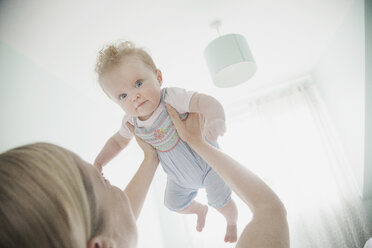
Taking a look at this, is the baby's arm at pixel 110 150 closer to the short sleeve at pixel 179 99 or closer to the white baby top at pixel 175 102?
the white baby top at pixel 175 102

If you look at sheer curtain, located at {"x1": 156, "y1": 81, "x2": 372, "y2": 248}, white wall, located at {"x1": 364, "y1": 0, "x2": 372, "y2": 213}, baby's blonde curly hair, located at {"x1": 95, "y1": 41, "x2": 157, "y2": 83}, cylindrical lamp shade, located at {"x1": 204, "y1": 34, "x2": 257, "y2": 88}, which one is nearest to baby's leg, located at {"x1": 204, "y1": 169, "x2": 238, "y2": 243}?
baby's blonde curly hair, located at {"x1": 95, "y1": 41, "x2": 157, "y2": 83}

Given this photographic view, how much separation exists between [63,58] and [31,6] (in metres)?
0.49

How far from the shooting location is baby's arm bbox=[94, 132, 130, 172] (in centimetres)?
→ 97

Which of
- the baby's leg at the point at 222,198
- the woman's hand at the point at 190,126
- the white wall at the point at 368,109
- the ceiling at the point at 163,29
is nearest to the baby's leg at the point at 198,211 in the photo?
the baby's leg at the point at 222,198

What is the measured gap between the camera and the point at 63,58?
1.59 m

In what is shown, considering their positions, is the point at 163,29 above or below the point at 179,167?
above

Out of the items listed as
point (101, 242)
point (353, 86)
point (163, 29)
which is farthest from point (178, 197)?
point (353, 86)

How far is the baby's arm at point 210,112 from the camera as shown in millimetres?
712

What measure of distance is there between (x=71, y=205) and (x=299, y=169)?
11.3 feet

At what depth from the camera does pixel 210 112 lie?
775 mm

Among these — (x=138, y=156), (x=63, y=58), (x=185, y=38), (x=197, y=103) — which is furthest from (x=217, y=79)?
(x=138, y=156)

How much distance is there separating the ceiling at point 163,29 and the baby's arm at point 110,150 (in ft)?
2.71

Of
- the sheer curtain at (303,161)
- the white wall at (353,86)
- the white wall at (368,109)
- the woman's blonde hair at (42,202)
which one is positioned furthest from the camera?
the sheer curtain at (303,161)

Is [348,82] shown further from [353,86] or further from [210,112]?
[210,112]
